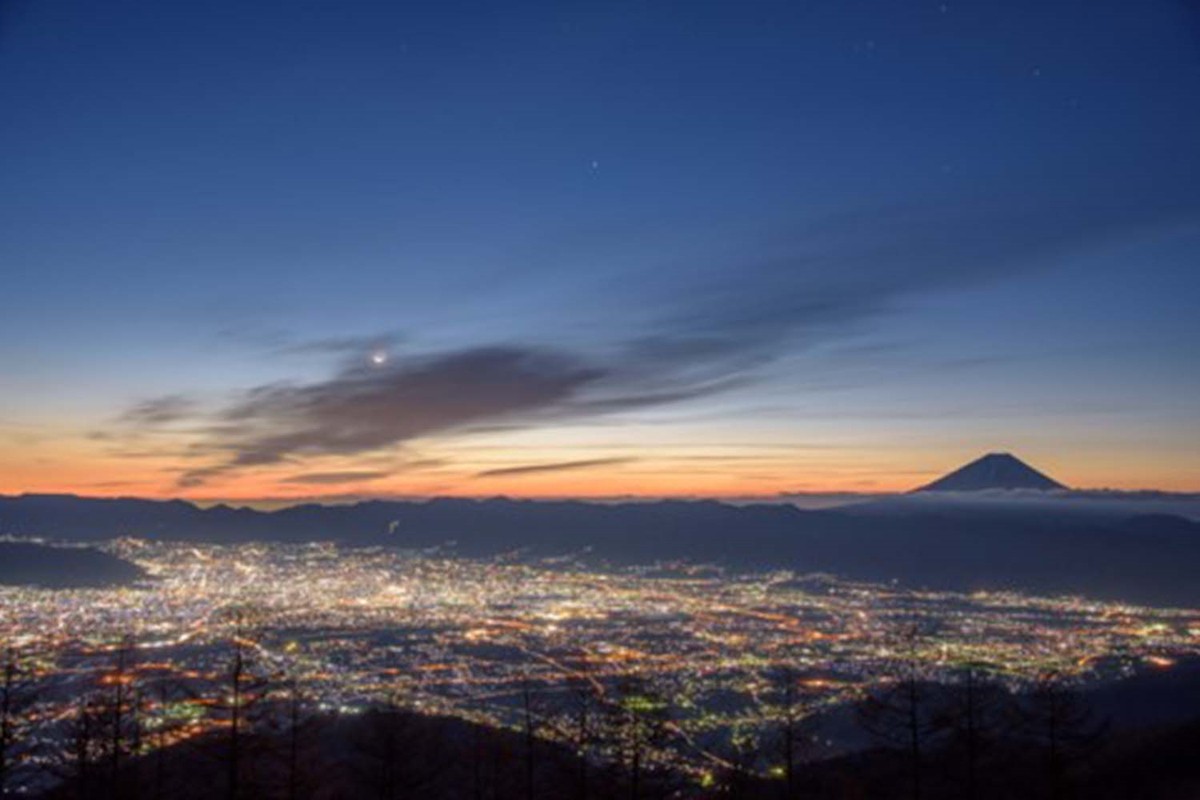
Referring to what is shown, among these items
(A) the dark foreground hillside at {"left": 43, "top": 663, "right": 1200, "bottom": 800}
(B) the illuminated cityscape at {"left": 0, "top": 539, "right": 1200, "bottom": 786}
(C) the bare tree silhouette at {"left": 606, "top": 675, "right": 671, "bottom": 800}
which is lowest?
(B) the illuminated cityscape at {"left": 0, "top": 539, "right": 1200, "bottom": 786}

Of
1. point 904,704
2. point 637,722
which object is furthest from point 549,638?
point 637,722

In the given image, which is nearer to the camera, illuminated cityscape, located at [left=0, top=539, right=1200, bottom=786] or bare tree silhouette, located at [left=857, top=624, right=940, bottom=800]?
bare tree silhouette, located at [left=857, top=624, right=940, bottom=800]

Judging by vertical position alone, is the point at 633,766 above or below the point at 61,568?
above

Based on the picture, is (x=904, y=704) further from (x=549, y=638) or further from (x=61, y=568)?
(x=61, y=568)

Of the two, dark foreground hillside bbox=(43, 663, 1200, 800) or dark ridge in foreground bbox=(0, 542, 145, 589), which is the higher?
dark foreground hillside bbox=(43, 663, 1200, 800)

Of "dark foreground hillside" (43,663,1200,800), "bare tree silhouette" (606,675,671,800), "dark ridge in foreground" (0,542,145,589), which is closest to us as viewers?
"bare tree silhouette" (606,675,671,800)

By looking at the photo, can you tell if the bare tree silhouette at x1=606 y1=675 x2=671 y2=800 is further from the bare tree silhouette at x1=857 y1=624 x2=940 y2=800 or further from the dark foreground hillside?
the bare tree silhouette at x1=857 y1=624 x2=940 y2=800

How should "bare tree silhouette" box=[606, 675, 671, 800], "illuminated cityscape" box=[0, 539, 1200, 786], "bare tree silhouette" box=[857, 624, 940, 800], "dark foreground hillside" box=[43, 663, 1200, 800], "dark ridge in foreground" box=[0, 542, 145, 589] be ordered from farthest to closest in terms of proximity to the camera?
1. "dark ridge in foreground" box=[0, 542, 145, 589]
2. "illuminated cityscape" box=[0, 539, 1200, 786]
3. "bare tree silhouette" box=[857, 624, 940, 800]
4. "dark foreground hillside" box=[43, 663, 1200, 800]
5. "bare tree silhouette" box=[606, 675, 671, 800]

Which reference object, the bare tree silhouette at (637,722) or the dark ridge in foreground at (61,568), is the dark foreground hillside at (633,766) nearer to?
the bare tree silhouette at (637,722)

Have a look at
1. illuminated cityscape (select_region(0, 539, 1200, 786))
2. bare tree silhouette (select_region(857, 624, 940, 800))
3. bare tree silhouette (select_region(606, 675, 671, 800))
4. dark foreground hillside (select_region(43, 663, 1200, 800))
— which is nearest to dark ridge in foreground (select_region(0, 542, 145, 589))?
illuminated cityscape (select_region(0, 539, 1200, 786))

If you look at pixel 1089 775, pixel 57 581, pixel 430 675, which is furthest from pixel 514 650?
pixel 57 581
